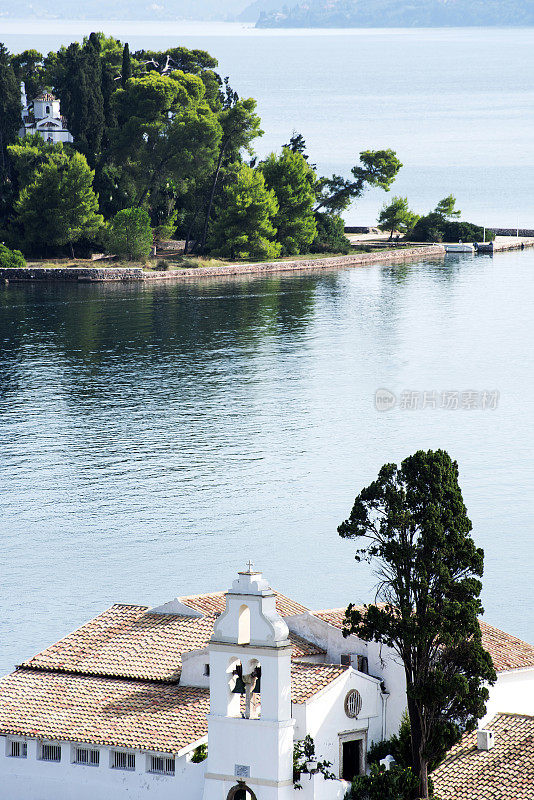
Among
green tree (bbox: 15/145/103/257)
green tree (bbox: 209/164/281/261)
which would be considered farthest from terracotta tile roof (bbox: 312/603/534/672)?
green tree (bbox: 209/164/281/261)

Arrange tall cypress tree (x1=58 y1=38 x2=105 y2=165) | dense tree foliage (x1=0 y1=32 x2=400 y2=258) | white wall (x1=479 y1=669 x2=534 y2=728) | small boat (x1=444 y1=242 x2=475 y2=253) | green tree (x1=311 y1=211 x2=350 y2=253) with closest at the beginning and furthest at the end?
1. white wall (x1=479 y1=669 x2=534 y2=728)
2. dense tree foliage (x1=0 y1=32 x2=400 y2=258)
3. tall cypress tree (x1=58 y1=38 x2=105 y2=165)
4. green tree (x1=311 y1=211 x2=350 y2=253)
5. small boat (x1=444 y1=242 x2=475 y2=253)

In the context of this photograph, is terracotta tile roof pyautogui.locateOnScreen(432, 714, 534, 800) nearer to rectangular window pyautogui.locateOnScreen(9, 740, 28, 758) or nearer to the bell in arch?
the bell in arch

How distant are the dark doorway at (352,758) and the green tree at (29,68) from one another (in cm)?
8527

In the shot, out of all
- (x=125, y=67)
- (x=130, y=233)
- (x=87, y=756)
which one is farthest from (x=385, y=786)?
(x=125, y=67)

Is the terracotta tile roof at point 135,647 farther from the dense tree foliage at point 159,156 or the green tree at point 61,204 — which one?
the dense tree foliage at point 159,156

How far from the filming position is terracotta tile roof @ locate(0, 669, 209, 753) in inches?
797

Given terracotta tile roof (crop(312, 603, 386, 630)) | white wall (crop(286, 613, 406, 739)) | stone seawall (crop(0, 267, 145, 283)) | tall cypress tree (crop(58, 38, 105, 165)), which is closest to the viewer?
white wall (crop(286, 613, 406, 739))

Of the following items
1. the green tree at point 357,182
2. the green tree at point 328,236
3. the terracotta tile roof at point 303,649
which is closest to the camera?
the terracotta tile roof at point 303,649

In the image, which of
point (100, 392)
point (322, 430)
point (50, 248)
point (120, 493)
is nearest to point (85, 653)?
point (120, 493)

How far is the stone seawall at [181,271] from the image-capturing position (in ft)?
275

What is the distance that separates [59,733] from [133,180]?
71.9 meters

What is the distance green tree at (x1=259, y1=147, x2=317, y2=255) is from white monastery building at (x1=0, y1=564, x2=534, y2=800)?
7045 centimetres

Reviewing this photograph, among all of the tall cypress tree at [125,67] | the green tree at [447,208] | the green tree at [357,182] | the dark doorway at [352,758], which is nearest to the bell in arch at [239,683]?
the dark doorway at [352,758]

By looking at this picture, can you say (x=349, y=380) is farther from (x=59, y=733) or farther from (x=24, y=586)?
(x=59, y=733)
